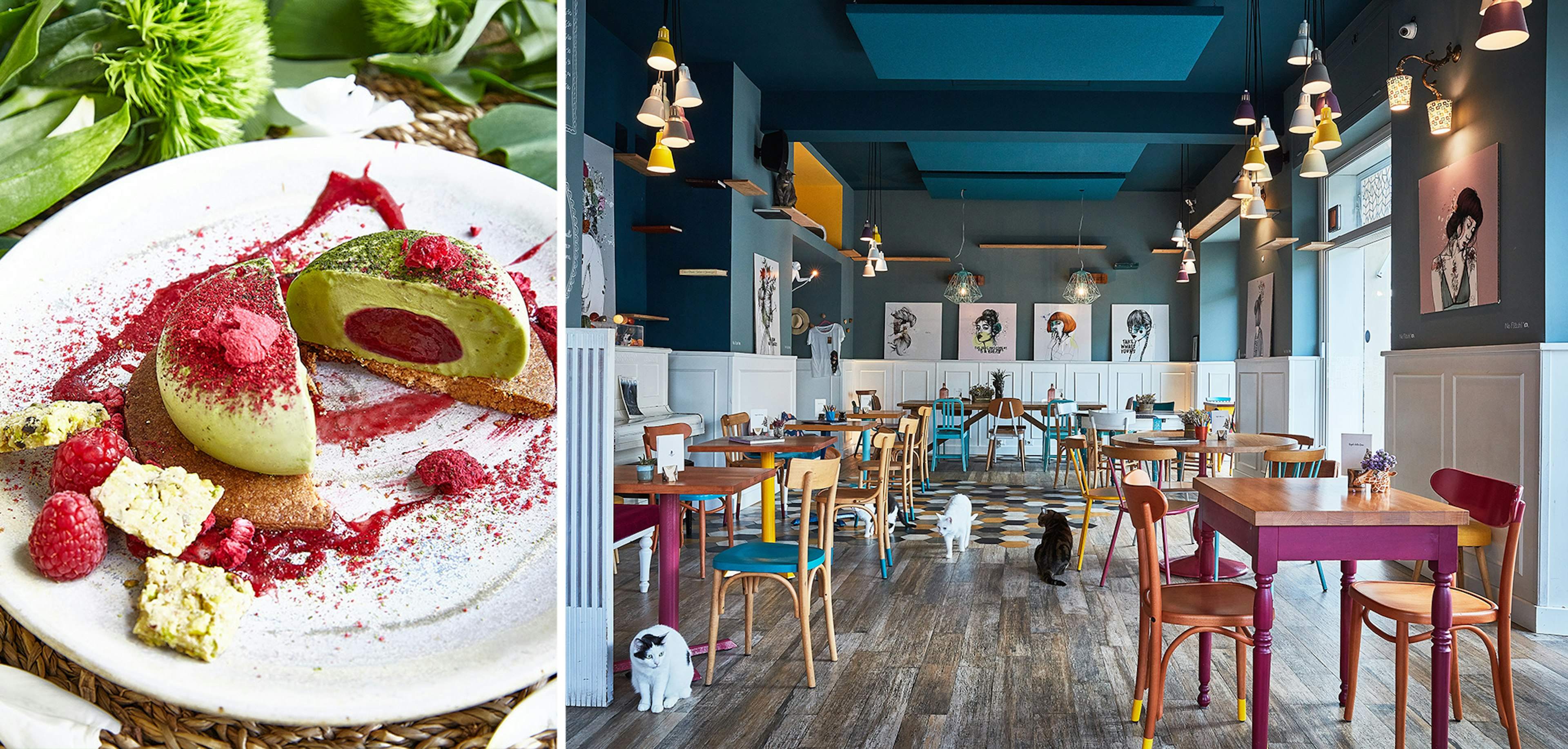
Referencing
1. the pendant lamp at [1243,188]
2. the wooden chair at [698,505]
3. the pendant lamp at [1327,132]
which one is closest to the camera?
the pendant lamp at [1327,132]

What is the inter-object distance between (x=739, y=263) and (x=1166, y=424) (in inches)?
275

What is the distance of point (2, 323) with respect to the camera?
Result: 101 cm

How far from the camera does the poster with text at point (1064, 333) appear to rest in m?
12.6

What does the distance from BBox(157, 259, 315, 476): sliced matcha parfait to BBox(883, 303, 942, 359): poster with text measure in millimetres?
12181

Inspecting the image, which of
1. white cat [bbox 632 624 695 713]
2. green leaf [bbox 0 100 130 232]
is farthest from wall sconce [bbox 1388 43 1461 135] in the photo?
green leaf [bbox 0 100 130 232]

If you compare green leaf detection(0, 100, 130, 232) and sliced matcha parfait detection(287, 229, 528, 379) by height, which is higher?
green leaf detection(0, 100, 130, 232)

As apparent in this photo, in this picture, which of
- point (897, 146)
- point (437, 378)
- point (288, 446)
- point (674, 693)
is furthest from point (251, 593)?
point (897, 146)

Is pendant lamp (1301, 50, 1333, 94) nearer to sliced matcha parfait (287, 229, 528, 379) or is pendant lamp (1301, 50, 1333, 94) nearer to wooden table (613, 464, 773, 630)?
wooden table (613, 464, 773, 630)

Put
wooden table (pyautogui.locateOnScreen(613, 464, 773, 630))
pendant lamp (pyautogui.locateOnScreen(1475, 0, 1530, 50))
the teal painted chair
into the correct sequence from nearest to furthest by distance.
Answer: pendant lamp (pyautogui.locateOnScreen(1475, 0, 1530, 50))
wooden table (pyautogui.locateOnScreen(613, 464, 773, 630))
the teal painted chair

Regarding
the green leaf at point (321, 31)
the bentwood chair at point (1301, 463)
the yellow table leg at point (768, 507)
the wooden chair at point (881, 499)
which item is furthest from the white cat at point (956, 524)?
the green leaf at point (321, 31)

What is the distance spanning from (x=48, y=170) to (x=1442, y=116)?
19.6 ft

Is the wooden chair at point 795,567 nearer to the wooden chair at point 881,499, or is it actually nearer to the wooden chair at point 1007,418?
the wooden chair at point 881,499

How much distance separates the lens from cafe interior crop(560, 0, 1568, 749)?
2.89m

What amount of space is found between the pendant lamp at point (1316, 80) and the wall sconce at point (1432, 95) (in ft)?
3.58
